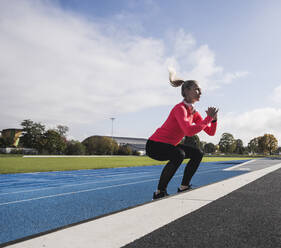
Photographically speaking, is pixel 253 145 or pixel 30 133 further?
pixel 253 145

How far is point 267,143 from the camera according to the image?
108188mm

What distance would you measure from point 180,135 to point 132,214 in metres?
1.85

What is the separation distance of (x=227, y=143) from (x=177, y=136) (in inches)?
4328

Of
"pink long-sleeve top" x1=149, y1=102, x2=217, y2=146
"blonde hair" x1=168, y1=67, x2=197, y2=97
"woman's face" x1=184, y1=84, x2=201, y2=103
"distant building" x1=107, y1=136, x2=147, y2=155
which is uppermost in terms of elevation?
"distant building" x1=107, y1=136, x2=147, y2=155

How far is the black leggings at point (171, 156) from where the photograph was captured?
3857 millimetres

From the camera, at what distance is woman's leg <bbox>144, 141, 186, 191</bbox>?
3850 millimetres

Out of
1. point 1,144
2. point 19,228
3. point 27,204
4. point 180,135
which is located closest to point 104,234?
point 19,228

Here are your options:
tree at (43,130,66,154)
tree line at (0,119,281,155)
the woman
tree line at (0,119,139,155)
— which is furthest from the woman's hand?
tree at (43,130,66,154)

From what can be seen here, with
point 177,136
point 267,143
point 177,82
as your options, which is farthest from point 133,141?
point 177,136

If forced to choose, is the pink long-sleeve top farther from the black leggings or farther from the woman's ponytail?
the woman's ponytail

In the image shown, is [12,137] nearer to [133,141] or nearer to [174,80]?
[174,80]

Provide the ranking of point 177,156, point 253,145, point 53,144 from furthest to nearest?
point 253,145 → point 53,144 → point 177,156

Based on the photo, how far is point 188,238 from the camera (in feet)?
5.93

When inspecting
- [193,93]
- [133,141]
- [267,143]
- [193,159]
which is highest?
[133,141]
